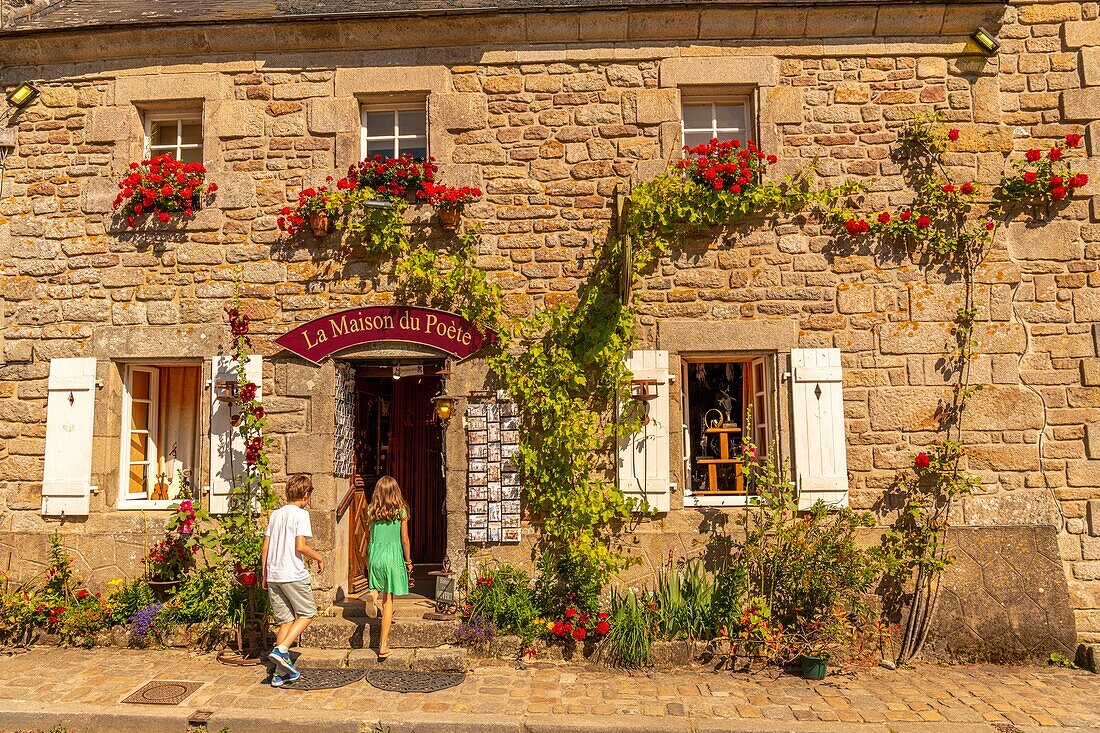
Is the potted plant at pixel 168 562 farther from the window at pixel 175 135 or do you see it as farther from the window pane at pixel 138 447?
the window at pixel 175 135

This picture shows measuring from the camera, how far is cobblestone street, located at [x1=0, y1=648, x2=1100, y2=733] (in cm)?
425

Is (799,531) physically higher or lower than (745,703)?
higher

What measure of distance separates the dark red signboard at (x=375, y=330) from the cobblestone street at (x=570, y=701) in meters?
2.54

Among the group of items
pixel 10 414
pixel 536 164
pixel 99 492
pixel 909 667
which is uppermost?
pixel 536 164

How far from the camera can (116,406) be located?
6.21 m

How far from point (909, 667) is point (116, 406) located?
6.88m

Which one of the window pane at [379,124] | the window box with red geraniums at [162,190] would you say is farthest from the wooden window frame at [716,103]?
the window box with red geraniums at [162,190]

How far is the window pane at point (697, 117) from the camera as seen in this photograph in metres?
6.31

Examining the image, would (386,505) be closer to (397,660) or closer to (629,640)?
(397,660)

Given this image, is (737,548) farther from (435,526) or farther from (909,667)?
(435,526)

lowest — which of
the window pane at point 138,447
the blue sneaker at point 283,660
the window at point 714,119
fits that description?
the blue sneaker at point 283,660

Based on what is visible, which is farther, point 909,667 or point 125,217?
point 125,217

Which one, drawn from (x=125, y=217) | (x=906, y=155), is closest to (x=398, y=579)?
(x=125, y=217)

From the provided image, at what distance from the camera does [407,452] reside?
7578 millimetres
